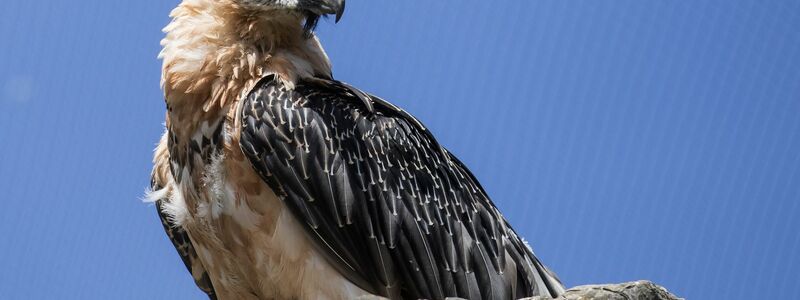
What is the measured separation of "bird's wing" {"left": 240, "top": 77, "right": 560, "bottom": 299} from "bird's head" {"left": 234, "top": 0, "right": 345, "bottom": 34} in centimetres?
43

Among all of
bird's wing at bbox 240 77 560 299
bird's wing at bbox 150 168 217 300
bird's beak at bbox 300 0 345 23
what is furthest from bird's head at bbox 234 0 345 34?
bird's wing at bbox 150 168 217 300

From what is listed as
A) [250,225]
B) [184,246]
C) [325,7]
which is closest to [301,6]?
[325,7]

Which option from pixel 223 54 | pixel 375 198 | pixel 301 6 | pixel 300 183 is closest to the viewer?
pixel 300 183

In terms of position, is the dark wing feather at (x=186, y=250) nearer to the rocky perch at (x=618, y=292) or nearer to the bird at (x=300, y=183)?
the bird at (x=300, y=183)

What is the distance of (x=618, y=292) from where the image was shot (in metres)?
5.69

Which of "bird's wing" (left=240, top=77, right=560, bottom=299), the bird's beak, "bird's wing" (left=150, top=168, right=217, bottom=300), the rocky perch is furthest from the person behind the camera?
"bird's wing" (left=150, top=168, right=217, bottom=300)

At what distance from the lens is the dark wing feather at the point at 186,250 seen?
8320 mm

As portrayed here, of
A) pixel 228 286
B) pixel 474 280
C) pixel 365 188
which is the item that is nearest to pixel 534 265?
pixel 474 280

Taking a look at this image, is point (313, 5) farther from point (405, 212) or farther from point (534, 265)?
point (534, 265)

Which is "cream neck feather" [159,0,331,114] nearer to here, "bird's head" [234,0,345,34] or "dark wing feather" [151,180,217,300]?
"bird's head" [234,0,345,34]

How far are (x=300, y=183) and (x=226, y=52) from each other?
102cm

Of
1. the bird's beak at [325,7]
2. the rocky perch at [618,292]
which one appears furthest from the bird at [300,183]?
the rocky perch at [618,292]

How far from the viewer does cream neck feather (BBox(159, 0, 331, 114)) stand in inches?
308

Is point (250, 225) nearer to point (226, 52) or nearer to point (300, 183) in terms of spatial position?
point (300, 183)
